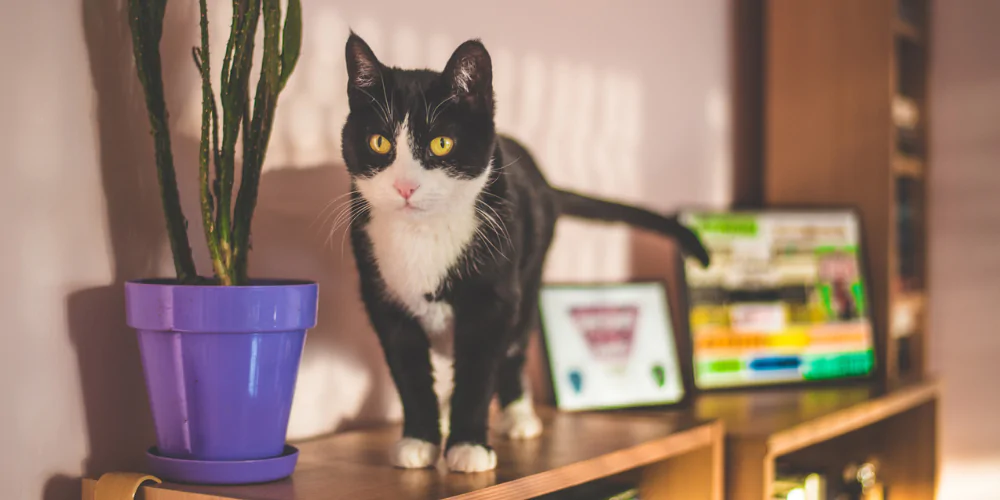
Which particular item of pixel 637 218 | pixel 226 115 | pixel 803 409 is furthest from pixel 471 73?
pixel 803 409

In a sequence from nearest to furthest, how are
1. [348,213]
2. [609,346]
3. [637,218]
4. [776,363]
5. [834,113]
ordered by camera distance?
1. [348,213]
2. [637,218]
3. [609,346]
4. [776,363]
5. [834,113]

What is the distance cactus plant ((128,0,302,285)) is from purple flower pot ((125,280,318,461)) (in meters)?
0.06

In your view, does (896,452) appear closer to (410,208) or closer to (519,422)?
(519,422)

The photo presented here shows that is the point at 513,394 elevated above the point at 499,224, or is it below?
below

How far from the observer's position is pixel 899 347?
2.39 m

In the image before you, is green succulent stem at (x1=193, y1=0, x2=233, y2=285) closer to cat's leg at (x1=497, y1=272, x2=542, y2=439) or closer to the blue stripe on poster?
cat's leg at (x1=497, y1=272, x2=542, y2=439)

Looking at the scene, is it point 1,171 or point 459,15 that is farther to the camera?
point 459,15

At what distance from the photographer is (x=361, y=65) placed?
3.07 feet

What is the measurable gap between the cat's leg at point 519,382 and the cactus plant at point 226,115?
1.32 ft

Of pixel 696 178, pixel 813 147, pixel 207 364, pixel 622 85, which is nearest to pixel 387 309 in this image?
pixel 207 364

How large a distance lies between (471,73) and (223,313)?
0.34 meters

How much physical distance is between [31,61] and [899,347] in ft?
7.09

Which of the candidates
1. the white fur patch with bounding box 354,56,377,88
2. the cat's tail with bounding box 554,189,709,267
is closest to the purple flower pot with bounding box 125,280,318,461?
the white fur patch with bounding box 354,56,377,88

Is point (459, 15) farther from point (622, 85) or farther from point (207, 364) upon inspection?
point (207, 364)
